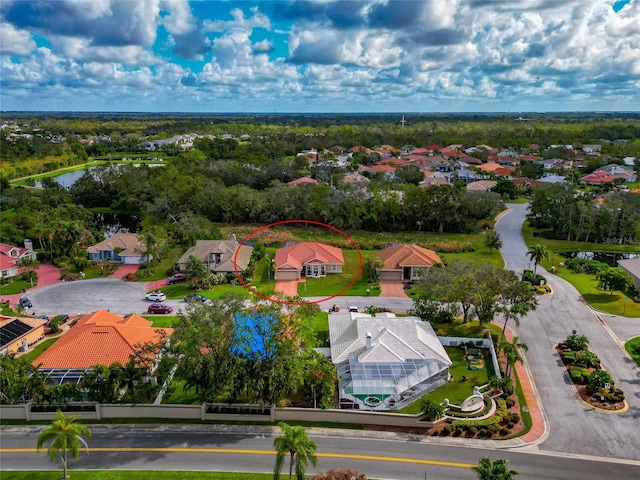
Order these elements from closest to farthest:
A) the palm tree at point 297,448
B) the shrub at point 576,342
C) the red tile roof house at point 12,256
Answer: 1. the palm tree at point 297,448
2. the shrub at point 576,342
3. the red tile roof house at point 12,256

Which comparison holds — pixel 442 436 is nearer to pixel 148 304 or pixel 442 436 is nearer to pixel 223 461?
pixel 223 461

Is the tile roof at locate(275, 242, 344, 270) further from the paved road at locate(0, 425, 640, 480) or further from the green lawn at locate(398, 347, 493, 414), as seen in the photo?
the paved road at locate(0, 425, 640, 480)

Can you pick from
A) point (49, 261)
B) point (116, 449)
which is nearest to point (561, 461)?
A: point (116, 449)

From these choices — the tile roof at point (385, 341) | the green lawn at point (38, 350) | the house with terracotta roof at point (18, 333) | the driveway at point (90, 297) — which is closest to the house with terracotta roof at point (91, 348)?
the green lawn at point (38, 350)

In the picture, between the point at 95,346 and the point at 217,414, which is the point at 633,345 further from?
the point at 95,346

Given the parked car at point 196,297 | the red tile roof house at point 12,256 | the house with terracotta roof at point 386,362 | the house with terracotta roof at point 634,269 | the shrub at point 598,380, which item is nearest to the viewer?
the house with terracotta roof at point 386,362

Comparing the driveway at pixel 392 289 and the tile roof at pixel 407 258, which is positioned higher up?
the tile roof at pixel 407 258

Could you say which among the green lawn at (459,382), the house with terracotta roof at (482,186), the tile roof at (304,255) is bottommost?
the house with terracotta roof at (482,186)

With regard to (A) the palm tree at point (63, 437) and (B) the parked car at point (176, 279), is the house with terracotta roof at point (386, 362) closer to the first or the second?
(A) the palm tree at point (63, 437)
